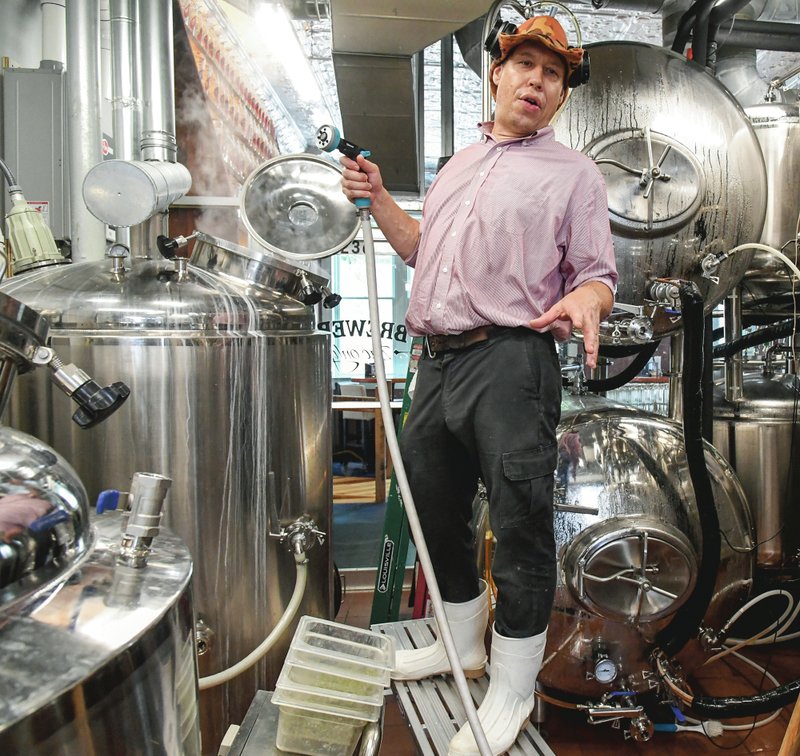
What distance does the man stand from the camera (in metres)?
1.47

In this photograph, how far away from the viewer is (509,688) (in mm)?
1498

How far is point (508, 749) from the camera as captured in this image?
1455 mm

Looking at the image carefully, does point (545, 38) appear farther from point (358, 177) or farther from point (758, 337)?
point (758, 337)

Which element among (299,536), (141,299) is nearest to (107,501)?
(141,299)

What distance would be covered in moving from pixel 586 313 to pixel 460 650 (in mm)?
925

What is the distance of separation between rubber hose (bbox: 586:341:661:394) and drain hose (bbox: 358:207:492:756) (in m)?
1.27

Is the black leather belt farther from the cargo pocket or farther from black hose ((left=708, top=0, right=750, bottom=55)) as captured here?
black hose ((left=708, top=0, right=750, bottom=55))

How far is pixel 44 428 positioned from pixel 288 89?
12.3 ft

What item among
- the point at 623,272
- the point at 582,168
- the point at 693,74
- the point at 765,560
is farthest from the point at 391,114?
the point at 765,560

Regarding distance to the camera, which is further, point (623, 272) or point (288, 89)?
point (288, 89)

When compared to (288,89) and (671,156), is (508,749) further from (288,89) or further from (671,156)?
(288,89)

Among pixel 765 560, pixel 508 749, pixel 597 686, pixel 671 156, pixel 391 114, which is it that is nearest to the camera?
pixel 508 749

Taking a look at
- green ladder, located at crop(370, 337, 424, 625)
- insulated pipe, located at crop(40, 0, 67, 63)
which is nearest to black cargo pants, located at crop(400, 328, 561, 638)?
green ladder, located at crop(370, 337, 424, 625)

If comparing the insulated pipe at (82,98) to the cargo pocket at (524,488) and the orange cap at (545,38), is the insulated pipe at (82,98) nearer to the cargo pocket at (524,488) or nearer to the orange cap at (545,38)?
the orange cap at (545,38)
